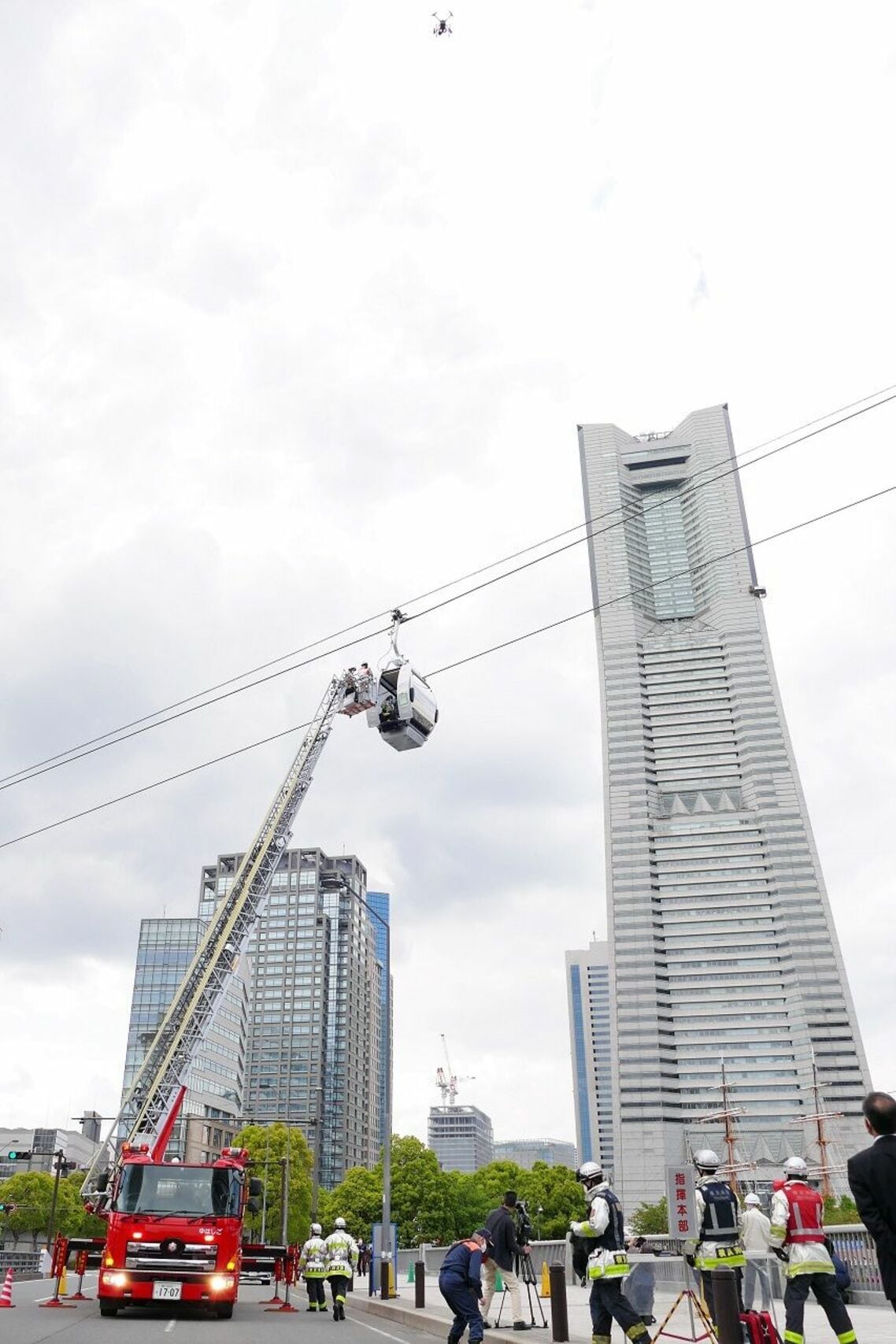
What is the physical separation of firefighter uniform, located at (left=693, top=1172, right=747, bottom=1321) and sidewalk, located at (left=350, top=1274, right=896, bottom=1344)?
2778mm

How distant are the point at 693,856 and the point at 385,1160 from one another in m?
147

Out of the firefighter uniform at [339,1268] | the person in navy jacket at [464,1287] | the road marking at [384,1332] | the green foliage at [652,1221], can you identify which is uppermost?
the person in navy jacket at [464,1287]

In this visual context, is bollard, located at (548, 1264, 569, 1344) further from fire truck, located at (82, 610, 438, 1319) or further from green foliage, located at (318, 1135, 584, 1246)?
green foliage, located at (318, 1135, 584, 1246)

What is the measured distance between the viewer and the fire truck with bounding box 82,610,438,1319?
52.6 ft

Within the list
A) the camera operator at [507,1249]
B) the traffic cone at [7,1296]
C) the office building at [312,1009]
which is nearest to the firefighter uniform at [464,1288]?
the camera operator at [507,1249]

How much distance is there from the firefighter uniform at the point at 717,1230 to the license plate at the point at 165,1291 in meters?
9.15

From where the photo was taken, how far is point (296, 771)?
28.4 meters

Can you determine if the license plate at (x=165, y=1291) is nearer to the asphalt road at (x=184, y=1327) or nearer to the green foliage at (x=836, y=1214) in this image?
the asphalt road at (x=184, y=1327)

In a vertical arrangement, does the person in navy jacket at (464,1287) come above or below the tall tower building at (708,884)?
below

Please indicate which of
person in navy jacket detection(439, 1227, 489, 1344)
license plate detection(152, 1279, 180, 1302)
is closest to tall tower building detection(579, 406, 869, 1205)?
license plate detection(152, 1279, 180, 1302)

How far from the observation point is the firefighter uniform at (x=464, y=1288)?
10914mm

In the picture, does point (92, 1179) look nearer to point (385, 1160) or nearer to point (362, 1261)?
point (385, 1160)

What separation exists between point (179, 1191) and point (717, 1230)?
32.2ft

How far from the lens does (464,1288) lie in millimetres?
10977
